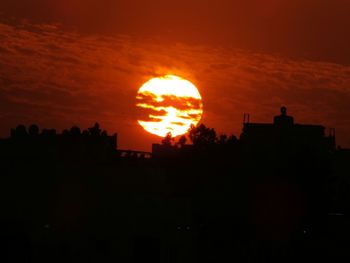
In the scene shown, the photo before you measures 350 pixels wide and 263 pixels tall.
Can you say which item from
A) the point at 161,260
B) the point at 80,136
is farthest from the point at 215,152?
the point at 161,260

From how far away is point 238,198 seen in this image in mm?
60719

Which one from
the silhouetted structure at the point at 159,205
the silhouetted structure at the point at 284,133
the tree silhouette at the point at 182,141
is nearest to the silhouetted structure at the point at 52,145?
the silhouetted structure at the point at 159,205

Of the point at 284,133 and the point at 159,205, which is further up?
the point at 284,133

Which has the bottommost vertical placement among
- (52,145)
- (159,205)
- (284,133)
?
(159,205)

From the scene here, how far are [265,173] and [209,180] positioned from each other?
163 inches

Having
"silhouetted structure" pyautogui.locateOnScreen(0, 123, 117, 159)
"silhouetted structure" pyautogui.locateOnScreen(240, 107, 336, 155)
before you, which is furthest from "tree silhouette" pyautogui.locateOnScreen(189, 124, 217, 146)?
"silhouetted structure" pyautogui.locateOnScreen(0, 123, 117, 159)

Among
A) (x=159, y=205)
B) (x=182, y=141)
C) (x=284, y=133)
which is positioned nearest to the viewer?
(x=159, y=205)

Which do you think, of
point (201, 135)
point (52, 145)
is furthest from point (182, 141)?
point (52, 145)

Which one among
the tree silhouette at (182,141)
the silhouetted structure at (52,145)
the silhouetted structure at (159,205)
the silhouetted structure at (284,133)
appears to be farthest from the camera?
the tree silhouette at (182,141)

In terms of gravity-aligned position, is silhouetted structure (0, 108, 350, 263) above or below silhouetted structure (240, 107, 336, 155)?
below

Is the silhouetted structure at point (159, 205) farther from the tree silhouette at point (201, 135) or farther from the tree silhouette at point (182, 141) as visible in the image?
the tree silhouette at point (182, 141)

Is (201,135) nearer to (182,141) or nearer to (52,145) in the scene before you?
(182,141)

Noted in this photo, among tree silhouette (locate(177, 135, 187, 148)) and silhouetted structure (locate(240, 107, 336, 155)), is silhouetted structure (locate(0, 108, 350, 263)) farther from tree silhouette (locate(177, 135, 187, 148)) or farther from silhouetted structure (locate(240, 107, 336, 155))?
tree silhouette (locate(177, 135, 187, 148))

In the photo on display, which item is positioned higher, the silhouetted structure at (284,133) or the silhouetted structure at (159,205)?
the silhouetted structure at (284,133)
